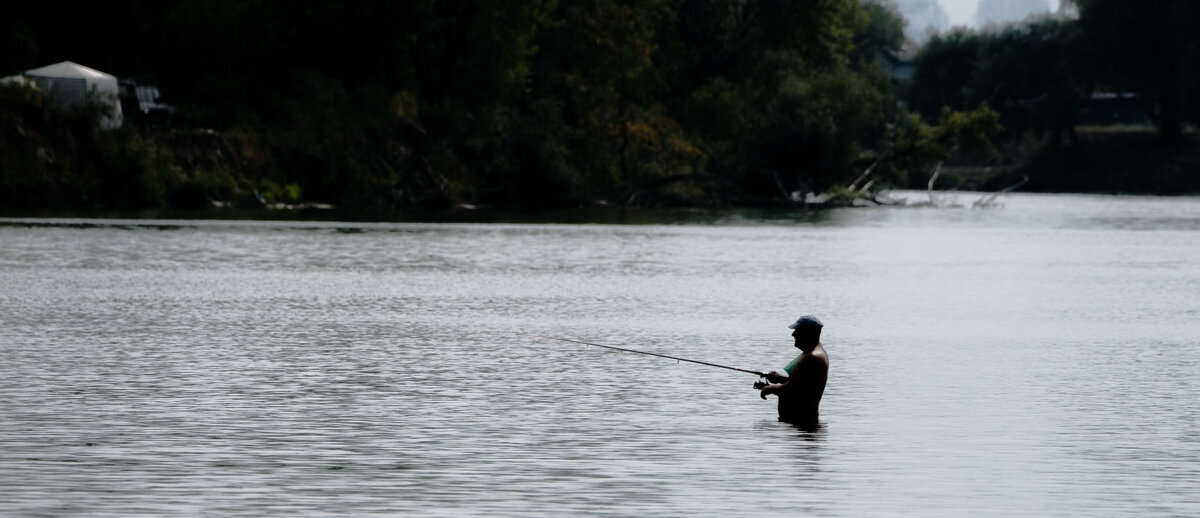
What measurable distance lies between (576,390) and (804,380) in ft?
12.8

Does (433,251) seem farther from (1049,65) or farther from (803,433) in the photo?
(1049,65)

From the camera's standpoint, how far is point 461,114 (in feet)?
309

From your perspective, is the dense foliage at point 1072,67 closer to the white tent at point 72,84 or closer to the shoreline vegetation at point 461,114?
the shoreline vegetation at point 461,114

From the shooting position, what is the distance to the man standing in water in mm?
16984

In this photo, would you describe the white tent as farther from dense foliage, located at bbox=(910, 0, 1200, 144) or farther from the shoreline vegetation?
dense foliage, located at bbox=(910, 0, 1200, 144)

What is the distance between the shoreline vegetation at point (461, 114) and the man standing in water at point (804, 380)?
65.5 m

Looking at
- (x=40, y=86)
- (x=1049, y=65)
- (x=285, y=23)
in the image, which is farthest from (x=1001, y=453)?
(x=1049, y=65)

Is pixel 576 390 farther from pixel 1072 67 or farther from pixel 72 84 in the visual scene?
pixel 1072 67

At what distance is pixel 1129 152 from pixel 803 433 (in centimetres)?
13063

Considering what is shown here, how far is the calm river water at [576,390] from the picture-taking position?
13641 mm

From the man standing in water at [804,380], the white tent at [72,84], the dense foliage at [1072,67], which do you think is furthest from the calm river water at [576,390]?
the dense foliage at [1072,67]

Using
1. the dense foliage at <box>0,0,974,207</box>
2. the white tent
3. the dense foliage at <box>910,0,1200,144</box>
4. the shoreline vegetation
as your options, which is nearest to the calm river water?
the white tent

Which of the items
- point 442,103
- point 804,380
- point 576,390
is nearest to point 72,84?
point 442,103

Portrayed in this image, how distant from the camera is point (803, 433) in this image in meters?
16.8
